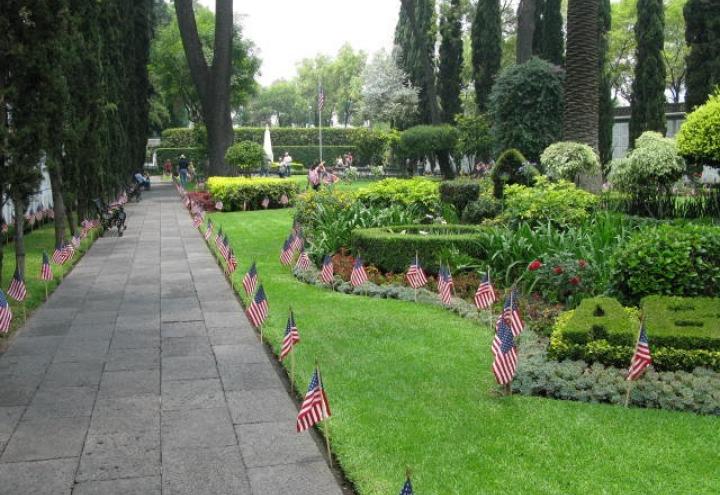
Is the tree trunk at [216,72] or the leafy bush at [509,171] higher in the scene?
the tree trunk at [216,72]

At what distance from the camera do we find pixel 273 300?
10477mm

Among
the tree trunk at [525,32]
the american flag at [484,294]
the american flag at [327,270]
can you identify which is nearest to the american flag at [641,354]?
the american flag at [484,294]

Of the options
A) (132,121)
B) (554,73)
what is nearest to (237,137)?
(132,121)

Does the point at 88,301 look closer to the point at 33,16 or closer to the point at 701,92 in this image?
the point at 33,16

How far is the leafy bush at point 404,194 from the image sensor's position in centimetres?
1497

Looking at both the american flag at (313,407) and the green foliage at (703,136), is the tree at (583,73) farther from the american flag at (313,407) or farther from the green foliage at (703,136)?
the american flag at (313,407)

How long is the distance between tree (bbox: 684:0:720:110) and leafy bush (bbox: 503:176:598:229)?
19242mm

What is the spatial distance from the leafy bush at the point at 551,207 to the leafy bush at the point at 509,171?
2.76 m

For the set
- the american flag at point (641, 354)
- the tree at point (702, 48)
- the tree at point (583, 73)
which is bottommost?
the american flag at point (641, 354)

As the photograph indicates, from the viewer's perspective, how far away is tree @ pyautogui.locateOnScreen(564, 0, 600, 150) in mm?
17969

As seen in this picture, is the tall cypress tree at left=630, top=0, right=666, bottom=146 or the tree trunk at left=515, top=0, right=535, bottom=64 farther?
the tall cypress tree at left=630, top=0, right=666, bottom=146

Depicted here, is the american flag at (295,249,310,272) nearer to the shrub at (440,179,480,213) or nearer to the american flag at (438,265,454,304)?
the american flag at (438,265,454,304)

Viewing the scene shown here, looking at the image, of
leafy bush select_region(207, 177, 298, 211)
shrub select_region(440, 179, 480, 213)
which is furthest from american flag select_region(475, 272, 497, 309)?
leafy bush select_region(207, 177, 298, 211)

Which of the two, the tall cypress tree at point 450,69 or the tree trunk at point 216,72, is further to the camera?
the tall cypress tree at point 450,69
